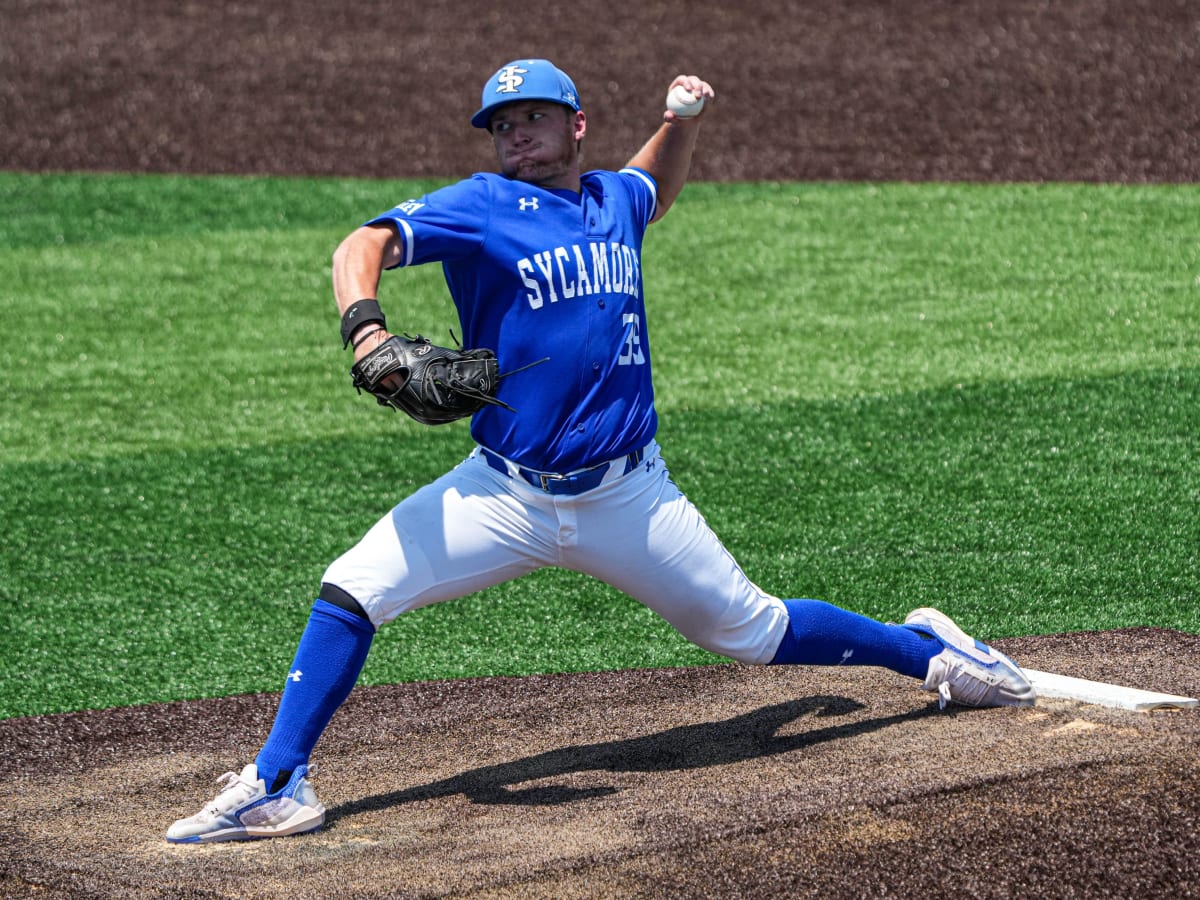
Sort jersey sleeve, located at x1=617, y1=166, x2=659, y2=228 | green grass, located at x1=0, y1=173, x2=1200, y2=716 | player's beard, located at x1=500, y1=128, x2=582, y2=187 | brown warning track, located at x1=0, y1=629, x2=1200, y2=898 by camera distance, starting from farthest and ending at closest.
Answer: green grass, located at x1=0, y1=173, x2=1200, y2=716, jersey sleeve, located at x1=617, y1=166, x2=659, y2=228, player's beard, located at x1=500, y1=128, x2=582, y2=187, brown warning track, located at x1=0, y1=629, x2=1200, y2=898

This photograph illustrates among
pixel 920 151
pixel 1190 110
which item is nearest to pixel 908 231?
pixel 920 151

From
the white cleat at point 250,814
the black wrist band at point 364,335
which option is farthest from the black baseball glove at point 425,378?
the white cleat at point 250,814

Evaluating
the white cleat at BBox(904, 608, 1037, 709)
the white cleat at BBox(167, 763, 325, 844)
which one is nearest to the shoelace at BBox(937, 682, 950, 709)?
the white cleat at BBox(904, 608, 1037, 709)

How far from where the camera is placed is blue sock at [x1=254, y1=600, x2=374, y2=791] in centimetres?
394

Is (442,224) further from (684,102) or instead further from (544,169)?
(684,102)

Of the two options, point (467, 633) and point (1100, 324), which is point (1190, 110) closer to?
point (1100, 324)

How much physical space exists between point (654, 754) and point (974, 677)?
949 mm

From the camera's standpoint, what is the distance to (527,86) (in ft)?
13.1

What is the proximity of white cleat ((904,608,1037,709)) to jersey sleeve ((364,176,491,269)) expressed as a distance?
181cm

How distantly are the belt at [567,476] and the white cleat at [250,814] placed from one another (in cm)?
92

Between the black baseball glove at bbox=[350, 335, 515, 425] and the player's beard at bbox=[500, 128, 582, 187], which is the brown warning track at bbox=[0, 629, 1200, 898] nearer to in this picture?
the black baseball glove at bbox=[350, 335, 515, 425]

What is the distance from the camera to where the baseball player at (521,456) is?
3936 mm

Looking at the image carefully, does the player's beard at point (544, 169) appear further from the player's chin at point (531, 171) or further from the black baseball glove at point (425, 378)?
the black baseball glove at point (425, 378)

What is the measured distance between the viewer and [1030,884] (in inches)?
131
